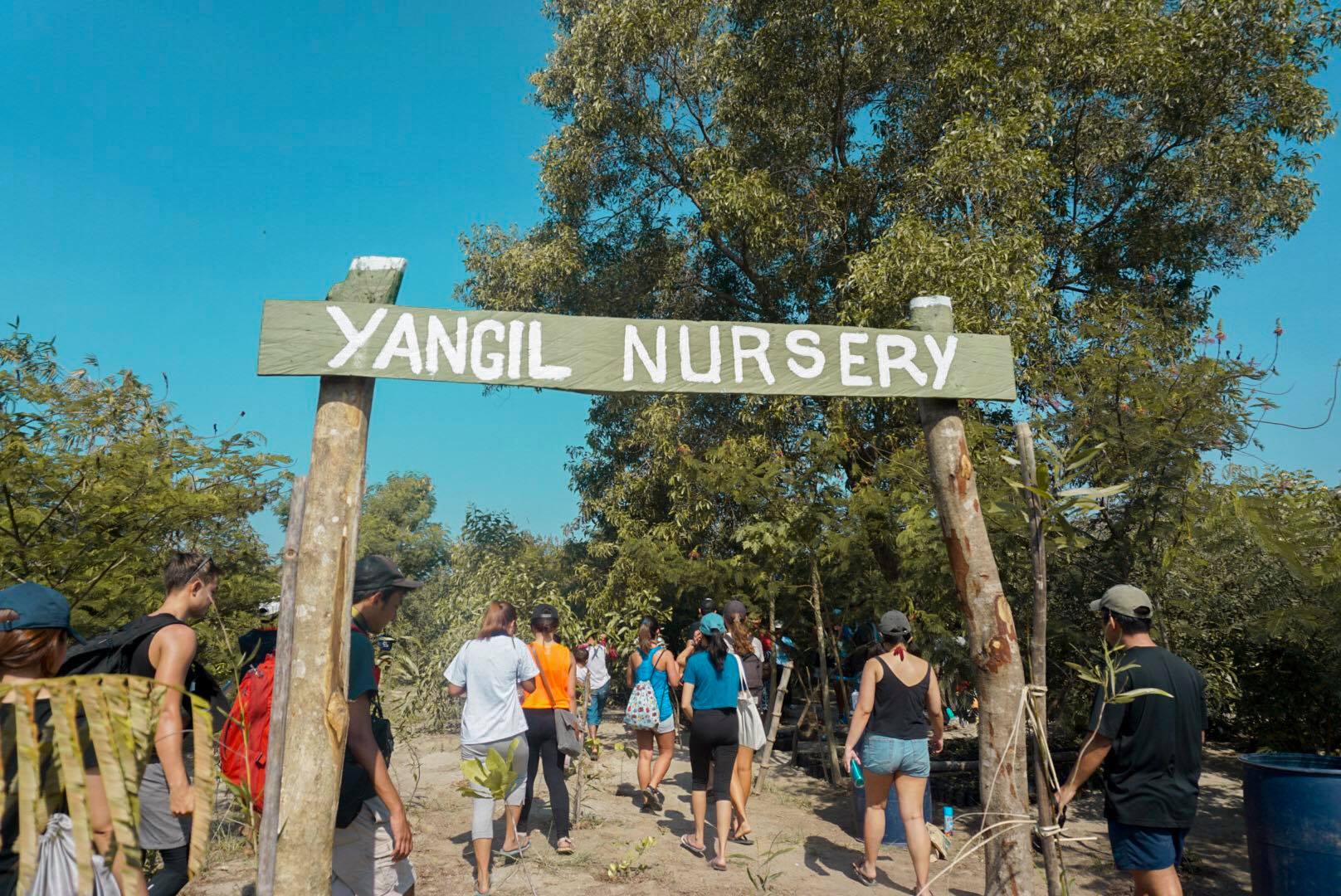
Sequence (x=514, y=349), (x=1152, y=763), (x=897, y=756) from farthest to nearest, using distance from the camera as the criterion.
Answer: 1. (x=897, y=756)
2. (x=1152, y=763)
3. (x=514, y=349)

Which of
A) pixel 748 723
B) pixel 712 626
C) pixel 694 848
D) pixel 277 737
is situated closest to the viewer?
pixel 277 737

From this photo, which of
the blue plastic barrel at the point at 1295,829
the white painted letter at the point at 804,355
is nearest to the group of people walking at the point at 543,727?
the blue plastic barrel at the point at 1295,829

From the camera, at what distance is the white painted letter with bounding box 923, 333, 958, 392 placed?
3.80 metres

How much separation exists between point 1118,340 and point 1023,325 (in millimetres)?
2442

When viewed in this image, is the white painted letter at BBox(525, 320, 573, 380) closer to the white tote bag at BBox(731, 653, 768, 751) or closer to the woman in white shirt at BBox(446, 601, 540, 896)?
the woman in white shirt at BBox(446, 601, 540, 896)

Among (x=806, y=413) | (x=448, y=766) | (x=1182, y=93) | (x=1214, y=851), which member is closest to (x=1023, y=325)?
(x=806, y=413)

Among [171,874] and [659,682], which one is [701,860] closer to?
[659,682]

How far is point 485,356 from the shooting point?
11.0 feet

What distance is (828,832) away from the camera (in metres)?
7.10

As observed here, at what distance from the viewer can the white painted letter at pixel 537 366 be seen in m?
3.41

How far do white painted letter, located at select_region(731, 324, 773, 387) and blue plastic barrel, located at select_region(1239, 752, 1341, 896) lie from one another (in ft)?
10.6

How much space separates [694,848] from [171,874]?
3855mm

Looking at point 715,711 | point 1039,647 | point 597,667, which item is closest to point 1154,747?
point 1039,647

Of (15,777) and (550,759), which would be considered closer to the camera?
(15,777)
